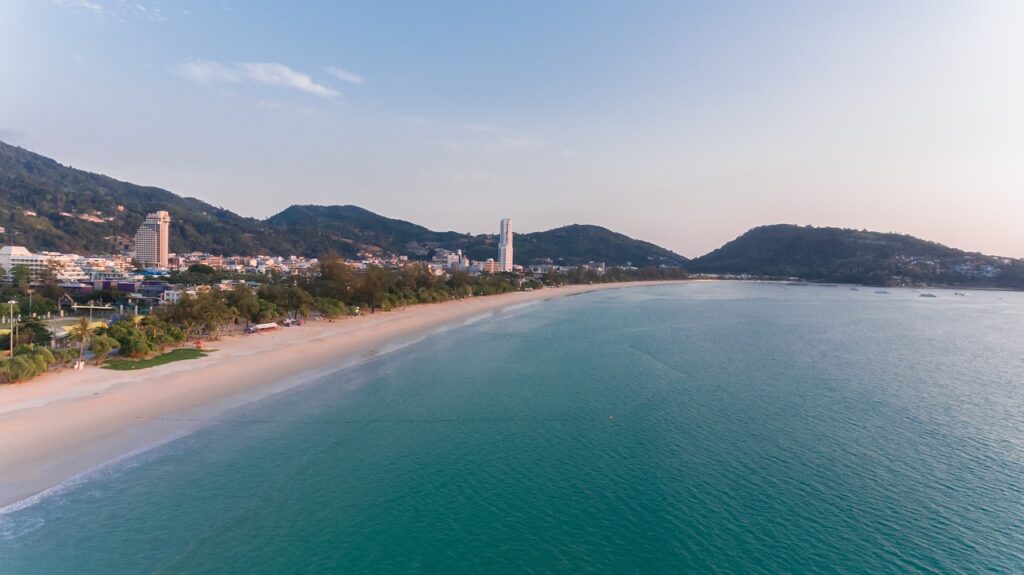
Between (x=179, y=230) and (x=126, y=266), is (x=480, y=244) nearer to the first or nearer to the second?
(x=179, y=230)

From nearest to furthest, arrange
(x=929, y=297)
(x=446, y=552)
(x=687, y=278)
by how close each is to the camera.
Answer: (x=446, y=552)
(x=929, y=297)
(x=687, y=278)

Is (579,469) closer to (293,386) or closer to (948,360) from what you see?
(293,386)

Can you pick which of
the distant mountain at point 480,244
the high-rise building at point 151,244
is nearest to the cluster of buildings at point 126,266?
the high-rise building at point 151,244

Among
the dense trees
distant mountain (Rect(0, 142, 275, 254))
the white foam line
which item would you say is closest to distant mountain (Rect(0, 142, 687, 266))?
distant mountain (Rect(0, 142, 275, 254))

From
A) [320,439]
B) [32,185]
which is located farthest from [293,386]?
[32,185]

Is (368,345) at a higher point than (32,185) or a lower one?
lower

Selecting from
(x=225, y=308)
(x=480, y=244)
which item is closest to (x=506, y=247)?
(x=480, y=244)

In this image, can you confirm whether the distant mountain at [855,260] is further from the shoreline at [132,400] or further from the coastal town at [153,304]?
the shoreline at [132,400]
